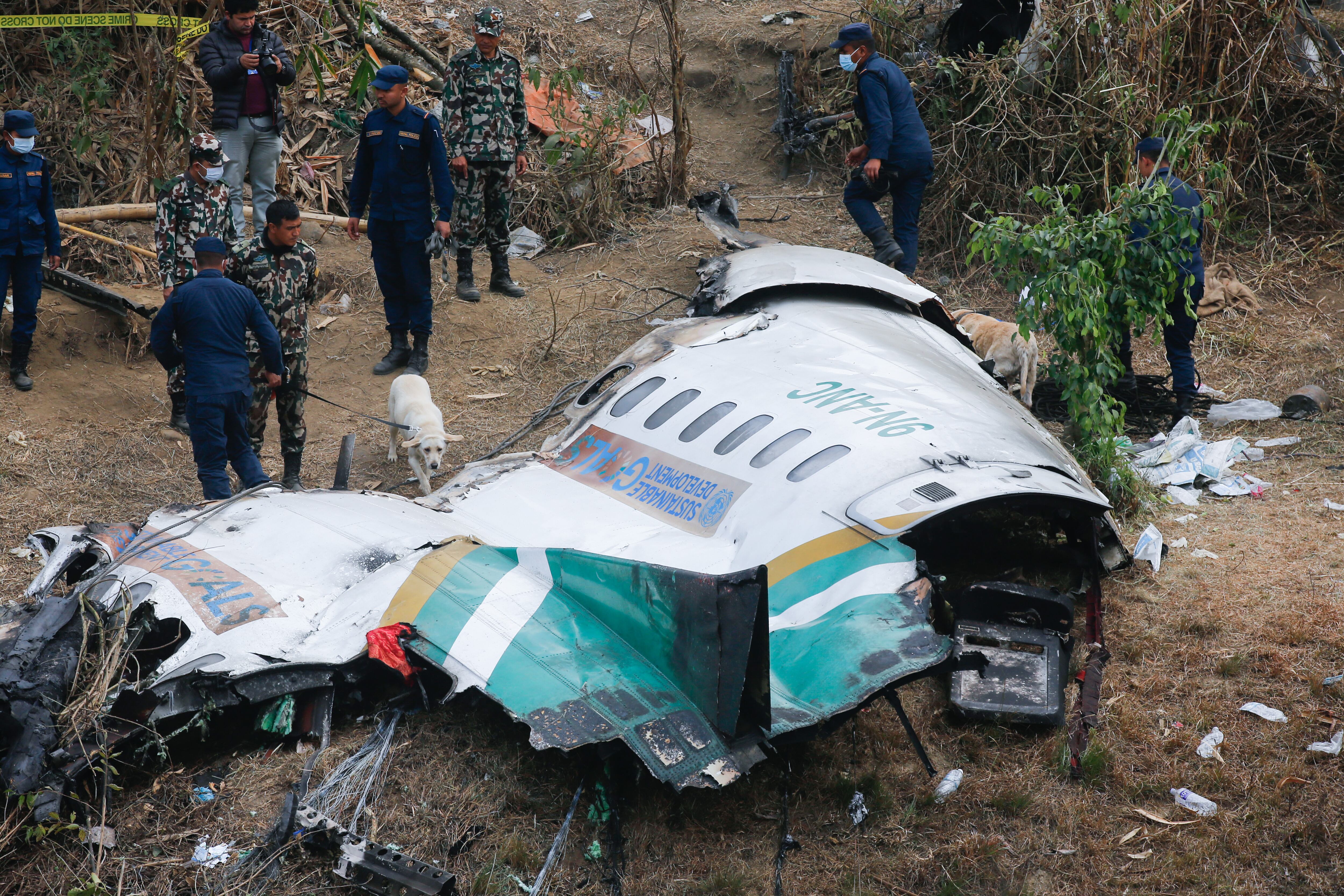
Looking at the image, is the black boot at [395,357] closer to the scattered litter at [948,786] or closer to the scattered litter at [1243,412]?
the scattered litter at [948,786]

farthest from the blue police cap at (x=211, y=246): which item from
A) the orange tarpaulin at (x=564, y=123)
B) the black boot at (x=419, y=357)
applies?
the orange tarpaulin at (x=564, y=123)

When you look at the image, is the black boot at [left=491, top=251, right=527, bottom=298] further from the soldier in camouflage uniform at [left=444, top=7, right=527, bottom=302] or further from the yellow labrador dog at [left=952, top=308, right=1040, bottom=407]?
the yellow labrador dog at [left=952, top=308, right=1040, bottom=407]

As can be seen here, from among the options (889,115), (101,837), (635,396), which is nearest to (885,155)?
(889,115)

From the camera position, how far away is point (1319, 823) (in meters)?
4.11

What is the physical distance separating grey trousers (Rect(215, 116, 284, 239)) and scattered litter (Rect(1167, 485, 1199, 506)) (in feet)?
24.2

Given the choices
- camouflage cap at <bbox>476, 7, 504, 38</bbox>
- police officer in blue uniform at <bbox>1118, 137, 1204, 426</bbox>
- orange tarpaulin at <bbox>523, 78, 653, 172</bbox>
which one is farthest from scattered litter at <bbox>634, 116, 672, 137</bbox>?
police officer in blue uniform at <bbox>1118, 137, 1204, 426</bbox>

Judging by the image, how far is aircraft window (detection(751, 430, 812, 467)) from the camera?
5293 mm

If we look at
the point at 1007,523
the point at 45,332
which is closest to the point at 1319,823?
the point at 1007,523

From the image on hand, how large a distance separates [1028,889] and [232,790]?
3169mm

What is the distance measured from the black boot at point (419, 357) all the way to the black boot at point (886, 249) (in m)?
4.09

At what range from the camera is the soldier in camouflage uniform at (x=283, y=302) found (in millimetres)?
6840

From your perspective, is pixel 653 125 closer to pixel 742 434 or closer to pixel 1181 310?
pixel 1181 310

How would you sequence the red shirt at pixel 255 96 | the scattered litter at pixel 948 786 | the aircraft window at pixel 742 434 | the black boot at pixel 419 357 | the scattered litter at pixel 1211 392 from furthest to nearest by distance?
1. the black boot at pixel 419 357
2. the red shirt at pixel 255 96
3. the scattered litter at pixel 1211 392
4. the aircraft window at pixel 742 434
5. the scattered litter at pixel 948 786

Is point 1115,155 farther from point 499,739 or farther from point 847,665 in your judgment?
point 499,739
